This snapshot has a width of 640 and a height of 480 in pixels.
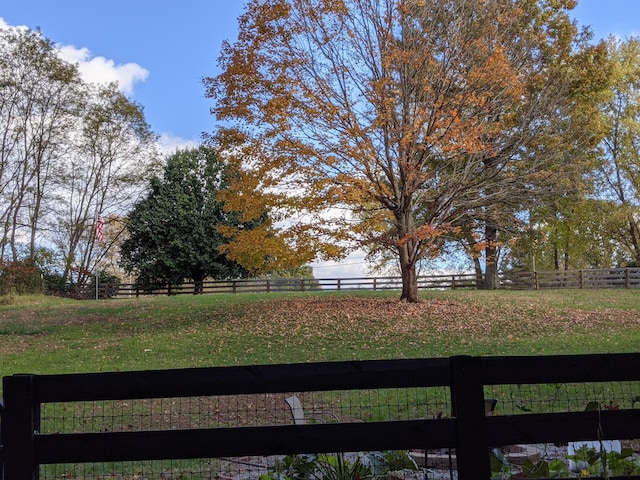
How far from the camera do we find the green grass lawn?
485 inches

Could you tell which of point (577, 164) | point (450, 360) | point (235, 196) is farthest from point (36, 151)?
point (450, 360)

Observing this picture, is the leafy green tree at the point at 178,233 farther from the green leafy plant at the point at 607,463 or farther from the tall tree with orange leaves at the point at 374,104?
the green leafy plant at the point at 607,463

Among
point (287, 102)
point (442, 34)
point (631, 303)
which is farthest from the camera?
point (631, 303)

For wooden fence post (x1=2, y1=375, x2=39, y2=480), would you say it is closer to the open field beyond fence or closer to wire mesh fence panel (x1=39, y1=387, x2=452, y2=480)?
wire mesh fence panel (x1=39, y1=387, x2=452, y2=480)

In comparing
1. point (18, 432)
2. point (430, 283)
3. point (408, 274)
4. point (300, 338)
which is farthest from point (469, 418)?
point (430, 283)

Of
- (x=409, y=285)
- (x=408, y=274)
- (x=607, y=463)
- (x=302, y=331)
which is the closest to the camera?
(x=607, y=463)

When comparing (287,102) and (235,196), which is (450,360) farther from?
(235,196)

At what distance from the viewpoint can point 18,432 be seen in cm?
329

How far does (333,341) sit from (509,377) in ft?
35.4

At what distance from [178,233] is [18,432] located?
3333 cm

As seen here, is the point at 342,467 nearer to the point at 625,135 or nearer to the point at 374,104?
the point at 374,104

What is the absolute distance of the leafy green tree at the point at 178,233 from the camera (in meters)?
35.8

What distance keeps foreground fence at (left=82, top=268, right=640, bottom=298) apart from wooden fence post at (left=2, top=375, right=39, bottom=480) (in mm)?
29749

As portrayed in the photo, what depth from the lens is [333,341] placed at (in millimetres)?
14008
